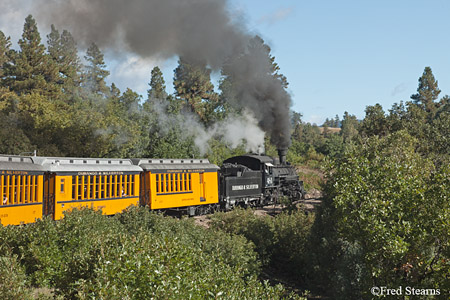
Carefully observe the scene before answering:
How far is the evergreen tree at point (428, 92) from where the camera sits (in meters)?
78.3

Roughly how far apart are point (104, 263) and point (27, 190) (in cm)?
1157

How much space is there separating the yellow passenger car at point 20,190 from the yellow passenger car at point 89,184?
52 centimetres

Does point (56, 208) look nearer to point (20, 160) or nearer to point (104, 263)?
point (20, 160)

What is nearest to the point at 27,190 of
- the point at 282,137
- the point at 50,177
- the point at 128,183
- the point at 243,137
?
the point at 50,177

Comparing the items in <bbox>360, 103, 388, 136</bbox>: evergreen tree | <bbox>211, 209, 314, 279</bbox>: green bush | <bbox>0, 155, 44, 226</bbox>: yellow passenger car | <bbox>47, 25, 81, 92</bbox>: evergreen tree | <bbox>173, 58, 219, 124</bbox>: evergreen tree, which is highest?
<bbox>47, 25, 81, 92</bbox>: evergreen tree

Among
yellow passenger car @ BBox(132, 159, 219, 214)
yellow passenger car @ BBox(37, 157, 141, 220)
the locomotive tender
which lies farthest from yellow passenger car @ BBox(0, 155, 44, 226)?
yellow passenger car @ BBox(132, 159, 219, 214)

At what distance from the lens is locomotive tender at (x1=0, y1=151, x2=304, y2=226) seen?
17703 millimetres

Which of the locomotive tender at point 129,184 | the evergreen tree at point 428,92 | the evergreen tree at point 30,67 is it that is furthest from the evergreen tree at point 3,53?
the evergreen tree at point 428,92

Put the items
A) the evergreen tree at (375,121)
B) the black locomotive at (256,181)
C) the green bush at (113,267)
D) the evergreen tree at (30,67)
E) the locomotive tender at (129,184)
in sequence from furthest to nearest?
1. the evergreen tree at (30,67)
2. the evergreen tree at (375,121)
3. the black locomotive at (256,181)
4. the locomotive tender at (129,184)
5. the green bush at (113,267)

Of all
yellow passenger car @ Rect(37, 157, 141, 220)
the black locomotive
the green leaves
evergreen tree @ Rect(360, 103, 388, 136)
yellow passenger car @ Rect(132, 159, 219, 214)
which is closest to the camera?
the green leaves

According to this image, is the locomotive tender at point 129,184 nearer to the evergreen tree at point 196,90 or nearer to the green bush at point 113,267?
the green bush at point 113,267

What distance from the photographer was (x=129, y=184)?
22.3 meters

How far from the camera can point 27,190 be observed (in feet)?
58.9

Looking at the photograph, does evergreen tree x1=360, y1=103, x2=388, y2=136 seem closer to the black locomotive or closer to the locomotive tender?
the black locomotive
